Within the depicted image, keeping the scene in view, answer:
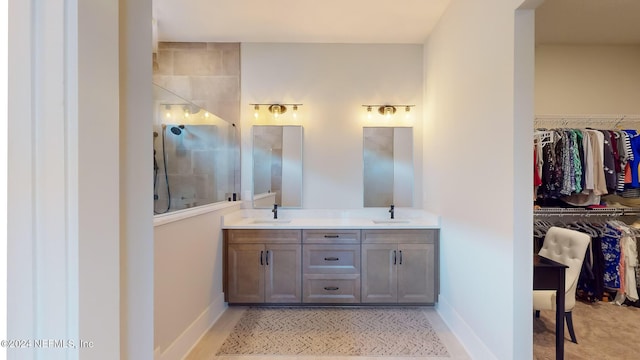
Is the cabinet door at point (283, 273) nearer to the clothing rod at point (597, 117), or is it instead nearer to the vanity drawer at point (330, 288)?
the vanity drawer at point (330, 288)

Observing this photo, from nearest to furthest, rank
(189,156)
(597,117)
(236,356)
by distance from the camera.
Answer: (236,356) → (189,156) → (597,117)

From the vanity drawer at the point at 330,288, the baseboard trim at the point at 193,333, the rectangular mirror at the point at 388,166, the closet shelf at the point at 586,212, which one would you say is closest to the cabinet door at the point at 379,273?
the vanity drawer at the point at 330,288

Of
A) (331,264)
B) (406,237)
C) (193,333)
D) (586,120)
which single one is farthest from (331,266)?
(586,120)

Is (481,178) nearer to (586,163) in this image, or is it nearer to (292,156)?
(586,163)

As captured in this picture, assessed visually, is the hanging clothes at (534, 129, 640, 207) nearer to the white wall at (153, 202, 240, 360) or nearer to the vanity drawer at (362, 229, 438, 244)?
the vanity drawer at (362, 229, 438, 244)

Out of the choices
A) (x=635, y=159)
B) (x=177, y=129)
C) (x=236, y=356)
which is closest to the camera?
(x=236, y=356)

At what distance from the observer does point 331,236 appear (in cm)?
295

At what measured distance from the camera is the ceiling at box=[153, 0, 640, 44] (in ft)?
8.70

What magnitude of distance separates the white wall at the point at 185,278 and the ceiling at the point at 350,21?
200 centimetres

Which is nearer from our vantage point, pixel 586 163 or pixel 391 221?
pixel 586 163

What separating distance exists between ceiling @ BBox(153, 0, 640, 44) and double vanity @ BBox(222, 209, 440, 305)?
216 cm

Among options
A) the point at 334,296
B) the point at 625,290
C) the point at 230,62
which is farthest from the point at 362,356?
the point at 230,62

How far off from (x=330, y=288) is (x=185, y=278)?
1.44m

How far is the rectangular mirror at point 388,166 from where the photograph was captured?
3.46 m
